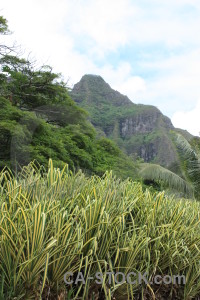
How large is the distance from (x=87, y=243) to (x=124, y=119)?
87178 millimetres

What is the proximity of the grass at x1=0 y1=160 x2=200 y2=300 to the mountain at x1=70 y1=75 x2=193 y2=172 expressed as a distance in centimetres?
6059

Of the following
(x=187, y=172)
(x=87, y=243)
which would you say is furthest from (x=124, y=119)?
(x=87, y=243)

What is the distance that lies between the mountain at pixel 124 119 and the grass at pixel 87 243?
60.6m

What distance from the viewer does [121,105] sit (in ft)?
315

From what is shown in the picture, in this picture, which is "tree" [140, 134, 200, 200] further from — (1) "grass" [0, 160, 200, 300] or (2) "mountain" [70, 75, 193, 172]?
(2) "mountain" [70, 75, 193, 172]

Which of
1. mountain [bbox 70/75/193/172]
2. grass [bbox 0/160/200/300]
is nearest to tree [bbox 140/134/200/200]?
grass [bbox 0/160/200/300]

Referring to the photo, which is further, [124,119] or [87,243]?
[124,119]

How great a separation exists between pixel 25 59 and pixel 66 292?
15.3m

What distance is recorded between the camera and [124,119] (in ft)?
289

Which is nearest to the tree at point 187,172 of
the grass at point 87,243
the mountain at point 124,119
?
the grass at point 87,243

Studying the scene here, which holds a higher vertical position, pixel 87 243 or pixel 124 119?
pixel 124 119

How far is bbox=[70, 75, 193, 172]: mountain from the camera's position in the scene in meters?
72.6

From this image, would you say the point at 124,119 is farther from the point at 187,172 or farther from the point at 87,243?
the point at 87,243

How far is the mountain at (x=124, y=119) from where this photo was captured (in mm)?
72562
